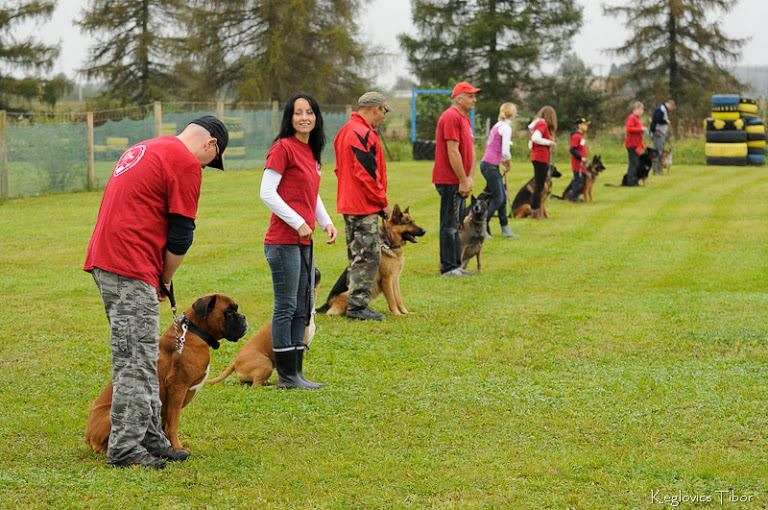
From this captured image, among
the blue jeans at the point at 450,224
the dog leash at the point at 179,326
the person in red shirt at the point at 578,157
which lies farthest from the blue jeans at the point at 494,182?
the dog leash at the point at 179,326

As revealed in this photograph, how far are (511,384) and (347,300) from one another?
2640mm

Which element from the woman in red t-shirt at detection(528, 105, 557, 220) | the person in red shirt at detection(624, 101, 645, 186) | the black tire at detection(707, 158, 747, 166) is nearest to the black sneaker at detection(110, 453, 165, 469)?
the woman in red t-shirt at detection(528, 105, 557, 220)

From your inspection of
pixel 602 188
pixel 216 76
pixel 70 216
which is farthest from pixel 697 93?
pixel 70 216

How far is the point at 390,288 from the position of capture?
9.64 m

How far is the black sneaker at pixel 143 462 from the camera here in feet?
16.9

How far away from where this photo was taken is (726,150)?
3306 cm

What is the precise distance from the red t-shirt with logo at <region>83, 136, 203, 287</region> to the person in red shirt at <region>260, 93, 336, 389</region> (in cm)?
167

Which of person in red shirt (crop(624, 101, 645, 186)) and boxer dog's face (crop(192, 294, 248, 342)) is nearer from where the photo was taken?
boxer dog's face (crop(192, 294, 248, 342))

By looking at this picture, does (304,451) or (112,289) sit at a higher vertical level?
(112,289)

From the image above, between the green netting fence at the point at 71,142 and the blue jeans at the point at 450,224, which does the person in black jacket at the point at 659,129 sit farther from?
the blue jeans at the point at 450,224

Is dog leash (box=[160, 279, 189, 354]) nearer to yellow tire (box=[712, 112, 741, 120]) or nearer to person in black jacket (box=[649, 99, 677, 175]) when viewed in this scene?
person in black jacket (box=[649, 99, 677, 175])

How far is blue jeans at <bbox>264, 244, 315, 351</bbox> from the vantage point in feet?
22.1

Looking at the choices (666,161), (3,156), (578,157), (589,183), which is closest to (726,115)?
(666,161)

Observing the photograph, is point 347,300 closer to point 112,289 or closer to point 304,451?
point 304,451
